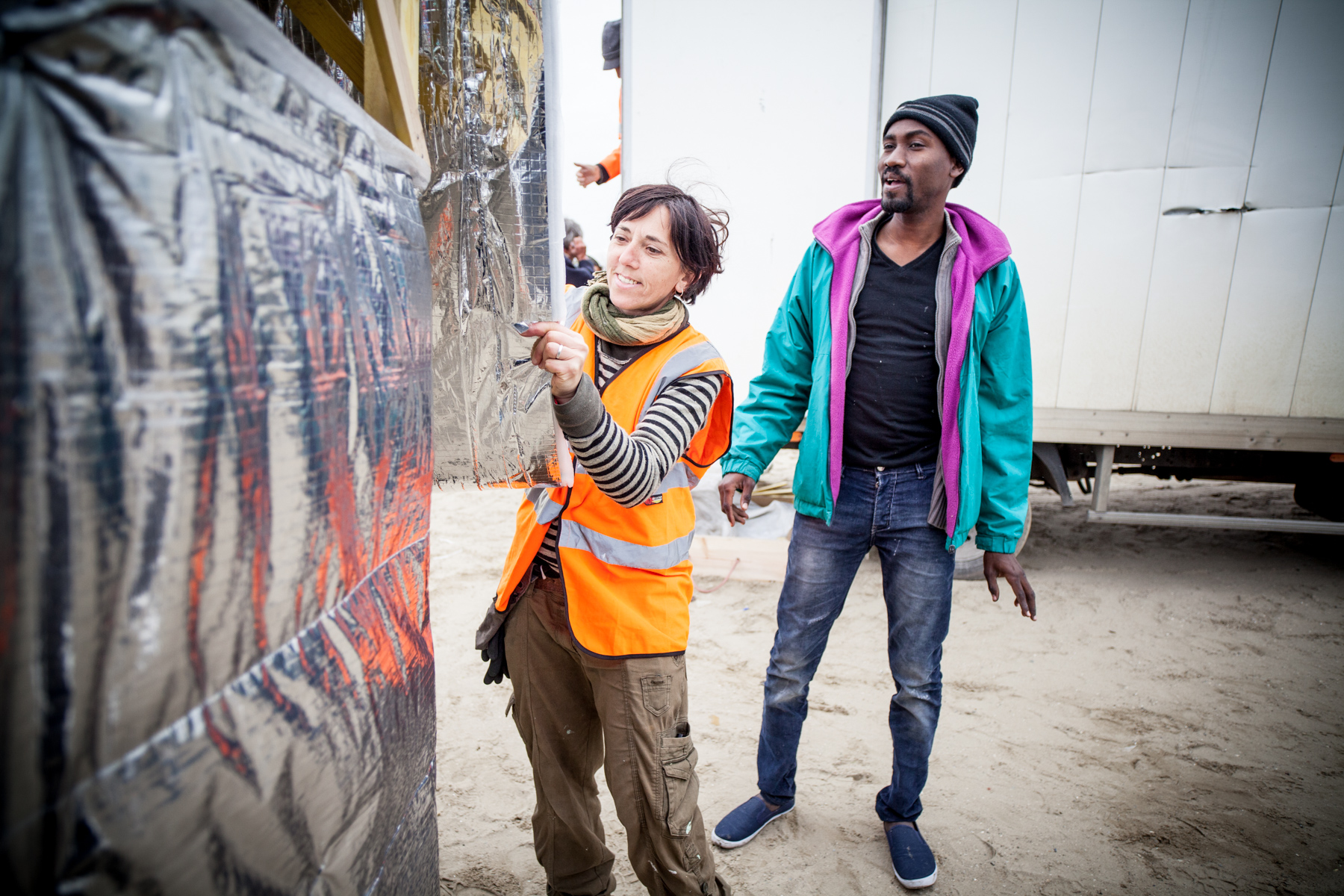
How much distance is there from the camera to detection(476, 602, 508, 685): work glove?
1474mm

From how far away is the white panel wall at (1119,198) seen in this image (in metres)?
3.44

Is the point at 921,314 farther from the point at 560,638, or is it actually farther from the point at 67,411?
the point at 67,411

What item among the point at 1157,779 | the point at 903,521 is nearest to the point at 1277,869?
the point at 1157,779

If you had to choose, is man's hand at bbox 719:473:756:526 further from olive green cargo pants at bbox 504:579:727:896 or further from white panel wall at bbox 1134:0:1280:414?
white panel wall at bbox 1134:0:1280:414

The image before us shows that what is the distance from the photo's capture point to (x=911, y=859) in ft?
6.31

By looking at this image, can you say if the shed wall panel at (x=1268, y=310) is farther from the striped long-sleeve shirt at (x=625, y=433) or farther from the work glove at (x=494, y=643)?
the work glove at (x=494, y=643)

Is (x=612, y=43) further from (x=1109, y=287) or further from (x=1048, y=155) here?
(x=1109, y=287)

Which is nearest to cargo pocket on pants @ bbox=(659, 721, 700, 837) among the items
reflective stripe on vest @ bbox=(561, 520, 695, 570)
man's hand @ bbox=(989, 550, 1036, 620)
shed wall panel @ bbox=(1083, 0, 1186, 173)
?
reflective stripe on vest @ bbox=(561, 520, 695, 570)

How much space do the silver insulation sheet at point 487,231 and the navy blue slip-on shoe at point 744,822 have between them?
1500mm

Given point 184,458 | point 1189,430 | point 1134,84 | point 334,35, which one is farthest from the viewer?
point 1189,430

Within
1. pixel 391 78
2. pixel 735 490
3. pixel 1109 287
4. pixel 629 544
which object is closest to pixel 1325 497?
pixel 1109 287

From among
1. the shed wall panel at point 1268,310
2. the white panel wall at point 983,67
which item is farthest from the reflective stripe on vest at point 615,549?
Answer: the shed wall panel at point 1268,310

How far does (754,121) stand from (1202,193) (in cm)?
238

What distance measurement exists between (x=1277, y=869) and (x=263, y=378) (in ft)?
9.45
